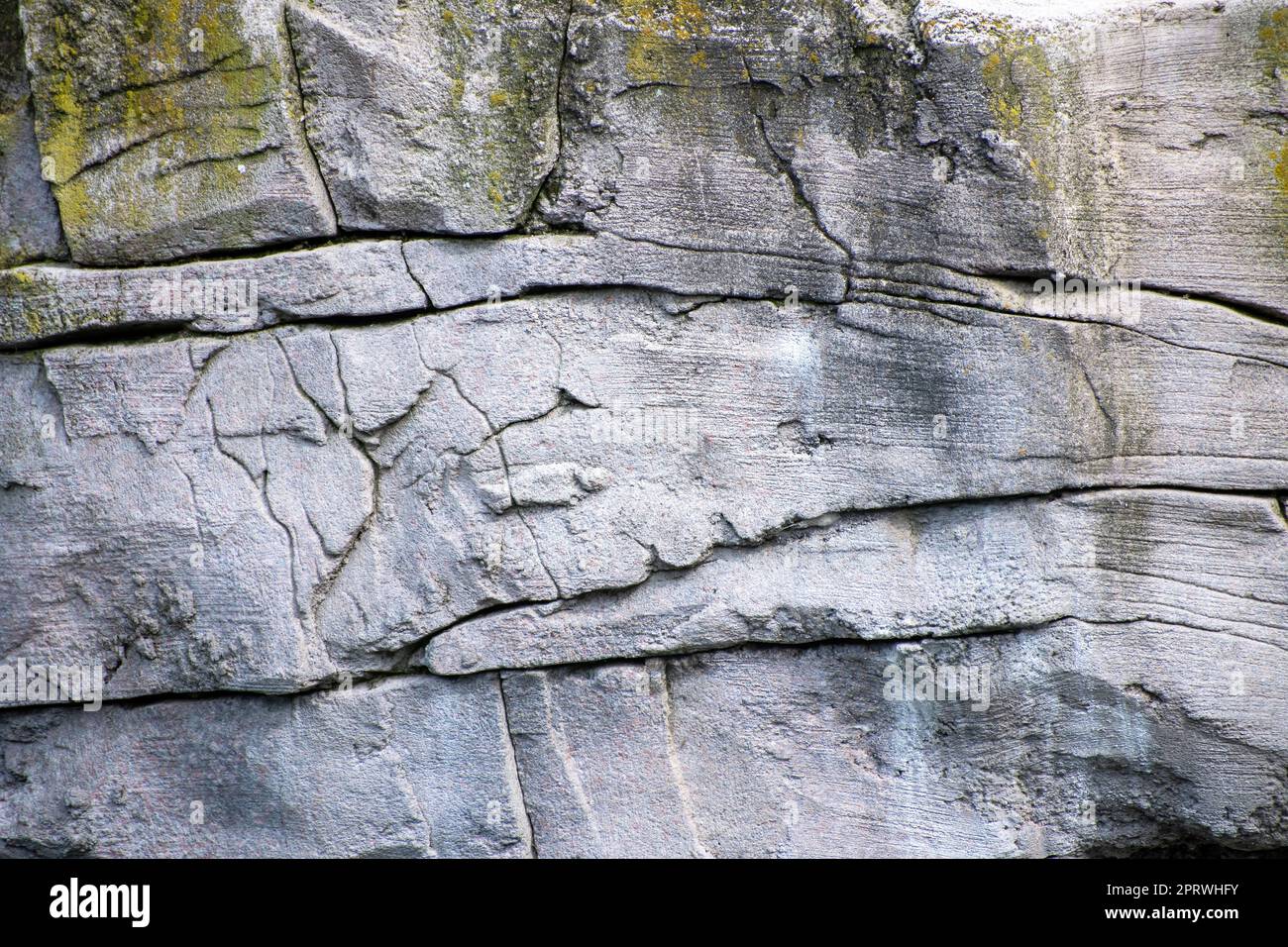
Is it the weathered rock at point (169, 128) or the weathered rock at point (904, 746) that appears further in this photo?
the weathered rock at point (904, 746)

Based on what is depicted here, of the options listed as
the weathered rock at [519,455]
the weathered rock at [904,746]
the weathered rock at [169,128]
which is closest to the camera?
the weathered rock at [169,128]

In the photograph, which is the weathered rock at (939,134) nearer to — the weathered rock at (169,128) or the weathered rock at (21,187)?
the weathered rock at (169,128)

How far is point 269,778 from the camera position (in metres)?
2.65

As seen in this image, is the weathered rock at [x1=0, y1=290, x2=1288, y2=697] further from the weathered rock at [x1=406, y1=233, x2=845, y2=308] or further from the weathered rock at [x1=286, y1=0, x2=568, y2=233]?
the weathered rock at [x1=286, y1=0, x2=568, y2=233]

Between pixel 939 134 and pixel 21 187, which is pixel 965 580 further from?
pixel 21 187

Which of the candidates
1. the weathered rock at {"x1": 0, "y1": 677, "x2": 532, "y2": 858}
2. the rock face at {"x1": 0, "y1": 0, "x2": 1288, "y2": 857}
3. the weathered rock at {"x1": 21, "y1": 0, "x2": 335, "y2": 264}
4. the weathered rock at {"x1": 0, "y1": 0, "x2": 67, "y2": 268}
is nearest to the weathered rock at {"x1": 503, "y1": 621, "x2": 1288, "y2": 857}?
the rock face at {"x1": 0, "y1": 0, "x2": 1288, "y2": 857}

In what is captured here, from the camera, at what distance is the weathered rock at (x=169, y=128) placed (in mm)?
2457

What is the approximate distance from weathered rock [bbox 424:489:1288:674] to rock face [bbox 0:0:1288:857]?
0.01 meters

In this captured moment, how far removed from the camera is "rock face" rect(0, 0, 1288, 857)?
2.51 m

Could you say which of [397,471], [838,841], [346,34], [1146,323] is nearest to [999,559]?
[1146,323]

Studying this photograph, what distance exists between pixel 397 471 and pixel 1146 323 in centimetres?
216

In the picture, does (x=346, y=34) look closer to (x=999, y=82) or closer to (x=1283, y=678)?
(x=999, y=82)

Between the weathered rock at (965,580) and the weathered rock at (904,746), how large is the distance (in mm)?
72

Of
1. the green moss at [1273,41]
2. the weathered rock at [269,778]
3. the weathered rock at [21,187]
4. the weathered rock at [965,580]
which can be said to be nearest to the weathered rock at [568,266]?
the weathered rock at [965,580]
